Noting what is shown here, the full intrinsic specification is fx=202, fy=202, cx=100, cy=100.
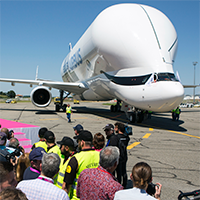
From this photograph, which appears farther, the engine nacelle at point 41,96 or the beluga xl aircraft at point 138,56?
the engine nacelle at point 41,96

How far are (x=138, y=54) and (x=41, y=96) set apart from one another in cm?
941

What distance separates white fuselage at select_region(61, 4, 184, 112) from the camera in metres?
9.31

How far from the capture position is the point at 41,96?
16.5 m

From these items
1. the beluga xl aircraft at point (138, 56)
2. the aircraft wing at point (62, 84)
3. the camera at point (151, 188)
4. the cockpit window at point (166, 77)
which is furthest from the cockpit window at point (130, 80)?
the camera at point (151, 188)

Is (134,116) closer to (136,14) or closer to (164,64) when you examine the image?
(164,64)

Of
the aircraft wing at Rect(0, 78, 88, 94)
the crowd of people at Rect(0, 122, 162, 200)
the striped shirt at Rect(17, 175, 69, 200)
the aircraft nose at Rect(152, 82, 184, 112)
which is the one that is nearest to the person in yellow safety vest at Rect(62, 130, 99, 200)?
the crowd of people at Rect(0, 122, 162, 200)

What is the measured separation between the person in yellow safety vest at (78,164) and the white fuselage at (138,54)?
6.90m

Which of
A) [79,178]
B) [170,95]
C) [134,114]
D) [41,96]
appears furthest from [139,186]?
[41,96]

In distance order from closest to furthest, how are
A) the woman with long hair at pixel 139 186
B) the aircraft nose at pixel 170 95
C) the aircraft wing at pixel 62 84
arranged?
1. the woman with long hair at pixel 139 186
2. the aircraft nose at pixel 170 95
3. the aircraft wing at pixel 62 84

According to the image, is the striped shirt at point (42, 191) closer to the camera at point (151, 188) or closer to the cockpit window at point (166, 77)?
the camera at point (151, 188)

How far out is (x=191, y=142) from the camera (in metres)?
7.80

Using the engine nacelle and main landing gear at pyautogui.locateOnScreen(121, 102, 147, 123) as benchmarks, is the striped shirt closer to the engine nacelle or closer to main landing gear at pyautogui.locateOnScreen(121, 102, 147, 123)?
main landing gear at pyautogui.locateOnScreen(121, 102, 147, 123)

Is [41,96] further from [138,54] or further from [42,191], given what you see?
[42,191]

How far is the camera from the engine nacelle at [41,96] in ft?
53.3
